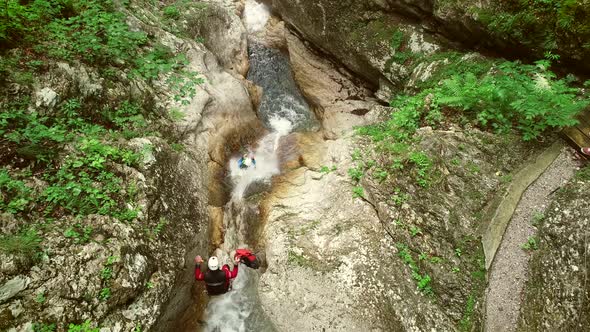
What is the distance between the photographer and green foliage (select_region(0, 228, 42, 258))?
589 centimetres

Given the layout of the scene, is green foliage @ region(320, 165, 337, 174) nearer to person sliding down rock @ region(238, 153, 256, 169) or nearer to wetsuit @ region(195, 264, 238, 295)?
person sliding down rock @ region(238, 153, 256, 169)

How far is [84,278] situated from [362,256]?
5945 mm

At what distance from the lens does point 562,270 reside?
6586 mm

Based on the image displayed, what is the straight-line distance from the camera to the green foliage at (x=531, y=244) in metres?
7.13

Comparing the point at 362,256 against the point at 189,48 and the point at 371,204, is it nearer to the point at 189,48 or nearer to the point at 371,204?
the point at 371,204

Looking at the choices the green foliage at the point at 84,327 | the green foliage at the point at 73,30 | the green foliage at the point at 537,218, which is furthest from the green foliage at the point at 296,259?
the green foliage at the point at 73,30

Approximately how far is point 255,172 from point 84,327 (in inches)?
280

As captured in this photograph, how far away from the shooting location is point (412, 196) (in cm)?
838

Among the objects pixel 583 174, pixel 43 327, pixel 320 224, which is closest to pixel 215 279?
pixel 320 224

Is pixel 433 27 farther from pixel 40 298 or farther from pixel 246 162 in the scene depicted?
pixel 40 298

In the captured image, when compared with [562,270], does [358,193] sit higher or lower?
lower

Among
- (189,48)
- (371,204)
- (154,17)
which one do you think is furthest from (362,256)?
(154,17)

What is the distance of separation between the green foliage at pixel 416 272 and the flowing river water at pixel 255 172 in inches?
153

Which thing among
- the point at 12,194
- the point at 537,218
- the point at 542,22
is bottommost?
the point at 12,194
